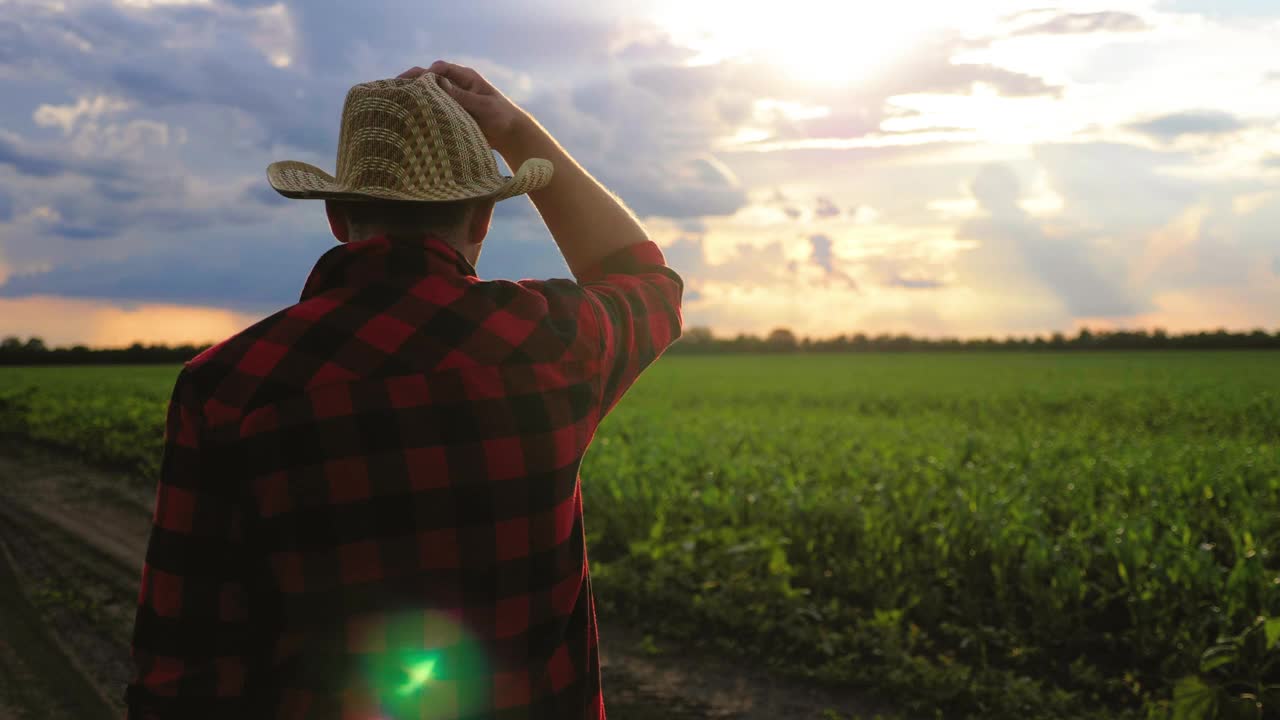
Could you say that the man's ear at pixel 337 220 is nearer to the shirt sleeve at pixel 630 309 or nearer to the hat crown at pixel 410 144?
the hat crown at pixel 410 144

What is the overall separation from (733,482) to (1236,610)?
452 centimetres

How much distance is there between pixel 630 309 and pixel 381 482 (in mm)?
656

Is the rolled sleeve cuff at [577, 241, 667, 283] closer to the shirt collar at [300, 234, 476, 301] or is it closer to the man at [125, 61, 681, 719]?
the man at [125, 61, 681, 719]

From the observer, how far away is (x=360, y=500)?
5.25ft

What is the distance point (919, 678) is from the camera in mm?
5531

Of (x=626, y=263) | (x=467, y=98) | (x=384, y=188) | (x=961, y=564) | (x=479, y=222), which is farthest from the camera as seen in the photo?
(x=961, y=564)

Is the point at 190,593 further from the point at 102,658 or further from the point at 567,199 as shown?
the point at 102,658

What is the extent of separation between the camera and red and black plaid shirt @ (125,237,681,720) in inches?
62.1

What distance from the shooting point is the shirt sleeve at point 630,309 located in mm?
1897

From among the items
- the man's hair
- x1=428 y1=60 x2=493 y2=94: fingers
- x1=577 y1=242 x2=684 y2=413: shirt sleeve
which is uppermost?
x1=428 y1=60 x2=493 y2=94: fingers

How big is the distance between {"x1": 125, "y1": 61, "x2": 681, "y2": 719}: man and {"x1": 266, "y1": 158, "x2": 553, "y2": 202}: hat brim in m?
0.01

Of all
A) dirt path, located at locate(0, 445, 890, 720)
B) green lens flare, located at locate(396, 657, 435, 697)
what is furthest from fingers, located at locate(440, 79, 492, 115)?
dirt path, located at locate(0, 445, 890, 720)

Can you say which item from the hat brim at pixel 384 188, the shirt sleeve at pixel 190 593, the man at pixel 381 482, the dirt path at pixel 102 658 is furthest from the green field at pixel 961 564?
the shirt sleeve at pixel 190 593

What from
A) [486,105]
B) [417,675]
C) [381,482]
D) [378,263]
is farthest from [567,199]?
[417,675]
